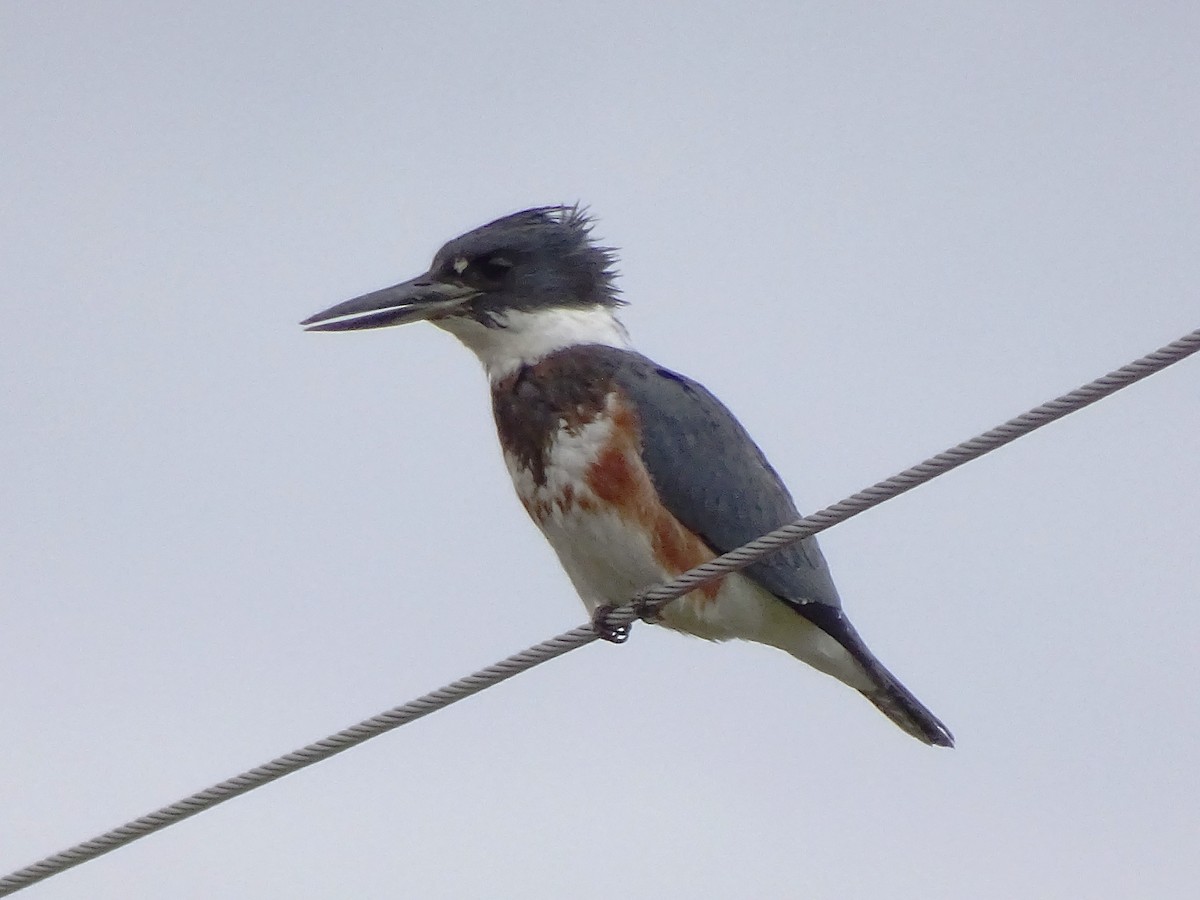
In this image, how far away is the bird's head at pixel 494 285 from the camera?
521cm

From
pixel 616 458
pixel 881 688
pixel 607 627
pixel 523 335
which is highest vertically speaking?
pixel 523 335

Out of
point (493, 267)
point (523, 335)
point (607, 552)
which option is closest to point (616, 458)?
point (607, 552)

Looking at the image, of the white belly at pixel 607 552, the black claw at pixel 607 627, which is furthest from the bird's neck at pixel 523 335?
the black claw at pixel 607 627

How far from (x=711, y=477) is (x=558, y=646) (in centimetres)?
111

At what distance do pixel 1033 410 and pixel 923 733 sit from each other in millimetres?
2015

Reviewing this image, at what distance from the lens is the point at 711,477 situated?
15.9 ft

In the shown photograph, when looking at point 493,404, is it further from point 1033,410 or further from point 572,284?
point 1033,410

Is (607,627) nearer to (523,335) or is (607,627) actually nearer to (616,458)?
(616,458)

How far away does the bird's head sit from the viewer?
521 cm

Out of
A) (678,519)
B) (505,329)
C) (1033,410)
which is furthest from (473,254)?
(1033,410)

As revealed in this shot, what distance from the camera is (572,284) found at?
17.5ft

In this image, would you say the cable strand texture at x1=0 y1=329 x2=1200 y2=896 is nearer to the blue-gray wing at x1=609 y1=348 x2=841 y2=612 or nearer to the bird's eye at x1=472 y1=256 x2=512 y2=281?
the blue-gray wing at x1=609 y1=348 x2=841 y2=612

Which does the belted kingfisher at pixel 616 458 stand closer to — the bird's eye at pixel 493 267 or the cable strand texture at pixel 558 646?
the bird's eye at pixel 493 267

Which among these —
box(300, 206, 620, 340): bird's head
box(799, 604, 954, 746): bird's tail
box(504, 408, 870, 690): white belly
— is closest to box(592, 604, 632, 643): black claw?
box(504, 408, 870, 690): white belly
